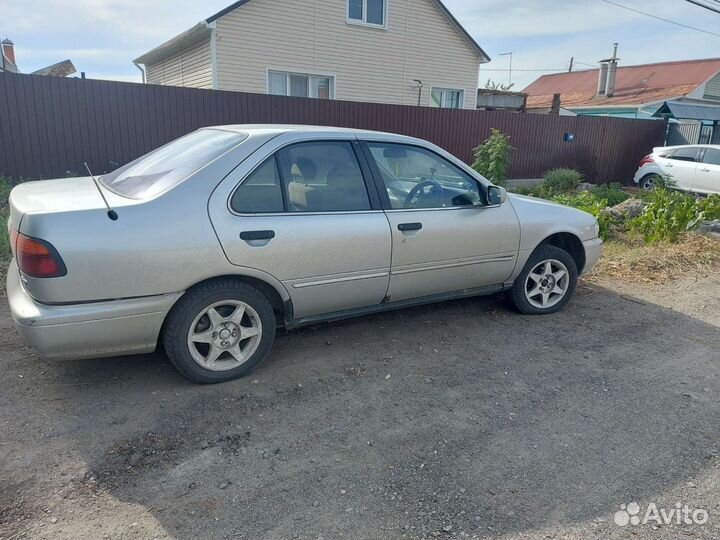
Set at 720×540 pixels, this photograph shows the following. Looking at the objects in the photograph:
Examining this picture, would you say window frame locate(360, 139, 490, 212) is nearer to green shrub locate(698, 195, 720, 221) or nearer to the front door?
the front door

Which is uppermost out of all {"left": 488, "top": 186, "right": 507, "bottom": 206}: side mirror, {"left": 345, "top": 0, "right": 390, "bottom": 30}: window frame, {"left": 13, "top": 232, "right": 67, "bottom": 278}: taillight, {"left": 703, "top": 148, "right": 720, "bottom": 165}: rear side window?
{"left": 345, "top": 0, "right": 390, "bottom": 30}: window frame

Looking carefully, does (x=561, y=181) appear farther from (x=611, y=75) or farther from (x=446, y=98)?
(x=611, y=75)

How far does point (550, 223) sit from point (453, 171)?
1.11 meters

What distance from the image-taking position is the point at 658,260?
A: 22.8 ft

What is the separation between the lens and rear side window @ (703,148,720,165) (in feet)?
Answer: 45.5

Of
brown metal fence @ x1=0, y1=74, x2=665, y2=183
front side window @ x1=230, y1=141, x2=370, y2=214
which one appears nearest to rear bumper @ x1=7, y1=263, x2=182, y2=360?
front side window @ x1=230, y1=141, x2=370, y2=214

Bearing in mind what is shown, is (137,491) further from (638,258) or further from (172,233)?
(638,258)

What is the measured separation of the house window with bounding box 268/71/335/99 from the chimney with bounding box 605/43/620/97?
837 inches

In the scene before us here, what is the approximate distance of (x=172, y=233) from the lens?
3160 mm

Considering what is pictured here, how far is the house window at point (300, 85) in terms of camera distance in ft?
49.9

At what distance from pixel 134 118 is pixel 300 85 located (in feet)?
22.8

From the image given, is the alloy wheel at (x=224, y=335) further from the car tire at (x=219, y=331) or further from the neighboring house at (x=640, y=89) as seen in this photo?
the neighboring house at (x=640, y=89)

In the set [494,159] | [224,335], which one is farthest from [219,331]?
[494,159]

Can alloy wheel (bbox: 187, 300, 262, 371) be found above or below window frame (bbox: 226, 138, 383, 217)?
below
